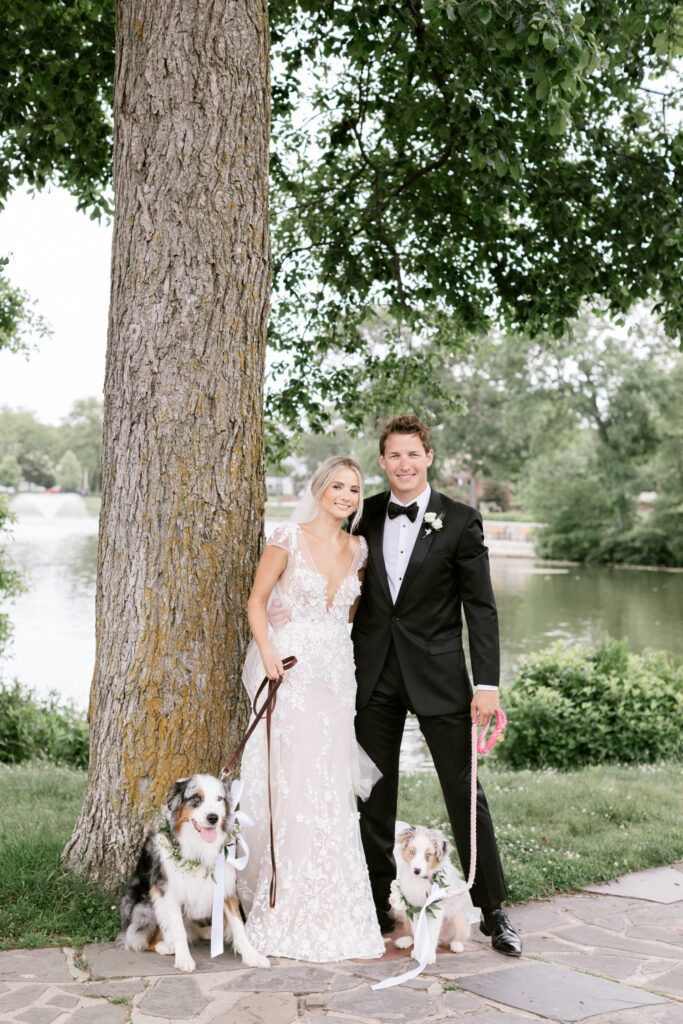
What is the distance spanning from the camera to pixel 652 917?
4.62 metres

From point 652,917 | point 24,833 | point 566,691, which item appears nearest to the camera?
point 652,917

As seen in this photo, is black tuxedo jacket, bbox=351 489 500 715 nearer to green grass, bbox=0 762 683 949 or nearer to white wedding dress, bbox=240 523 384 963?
white wedding dress, bbox=240 523 384 963

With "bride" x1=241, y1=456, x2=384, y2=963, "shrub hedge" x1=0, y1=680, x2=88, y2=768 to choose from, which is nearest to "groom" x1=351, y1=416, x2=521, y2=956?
"bride" x1=241, y1=456, x2=384, y2=963

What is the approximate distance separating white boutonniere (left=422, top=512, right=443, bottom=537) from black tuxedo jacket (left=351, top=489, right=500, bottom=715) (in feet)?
0.05

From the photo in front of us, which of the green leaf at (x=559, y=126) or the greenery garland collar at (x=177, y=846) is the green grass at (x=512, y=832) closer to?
the greenery garland collar at (x=177, y=846)

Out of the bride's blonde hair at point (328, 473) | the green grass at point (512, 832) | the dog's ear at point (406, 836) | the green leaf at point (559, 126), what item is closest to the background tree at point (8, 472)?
the green grass at point (512, 832)

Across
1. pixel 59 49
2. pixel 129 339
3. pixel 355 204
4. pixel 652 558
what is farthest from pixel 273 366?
pixel 652 558

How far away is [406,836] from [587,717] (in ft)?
17.7

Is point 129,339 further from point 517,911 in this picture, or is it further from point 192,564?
point 517,911

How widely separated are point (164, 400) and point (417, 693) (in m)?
1.81

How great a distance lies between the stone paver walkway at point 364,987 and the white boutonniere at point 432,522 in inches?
74.1

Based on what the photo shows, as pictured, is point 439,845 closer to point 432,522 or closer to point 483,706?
point 483,706

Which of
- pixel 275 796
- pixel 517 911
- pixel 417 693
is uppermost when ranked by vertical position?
pixel 417 693

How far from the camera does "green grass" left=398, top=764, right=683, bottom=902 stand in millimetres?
5195
